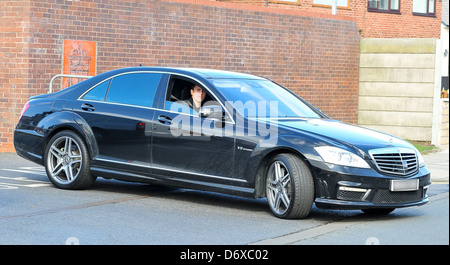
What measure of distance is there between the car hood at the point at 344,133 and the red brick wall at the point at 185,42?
8412 mm

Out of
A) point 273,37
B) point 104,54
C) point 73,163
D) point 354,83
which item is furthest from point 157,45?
point 73,163

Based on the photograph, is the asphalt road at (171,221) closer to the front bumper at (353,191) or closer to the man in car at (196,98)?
the front bumper at (353,191)

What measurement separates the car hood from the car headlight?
0.12 metres

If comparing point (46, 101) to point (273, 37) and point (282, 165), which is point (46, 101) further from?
point (273, 37)

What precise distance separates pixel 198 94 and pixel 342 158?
6.48 ft

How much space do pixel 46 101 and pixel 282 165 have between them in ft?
11.9

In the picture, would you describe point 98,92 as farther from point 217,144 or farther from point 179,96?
point 217,144

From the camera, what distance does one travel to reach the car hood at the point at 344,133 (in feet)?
26.1

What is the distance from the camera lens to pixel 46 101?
10141 mm

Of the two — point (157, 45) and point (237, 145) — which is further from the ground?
point (157, 45)

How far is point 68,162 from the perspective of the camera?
9727 mm

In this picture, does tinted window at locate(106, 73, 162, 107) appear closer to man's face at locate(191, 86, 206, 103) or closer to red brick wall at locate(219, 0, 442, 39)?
man's face at locate(191, 86, 206, 103)

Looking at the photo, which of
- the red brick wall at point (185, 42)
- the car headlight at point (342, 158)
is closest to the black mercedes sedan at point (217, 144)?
the car headlight at point (342, 158)

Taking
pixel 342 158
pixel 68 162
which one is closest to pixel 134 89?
pixel 68 162
